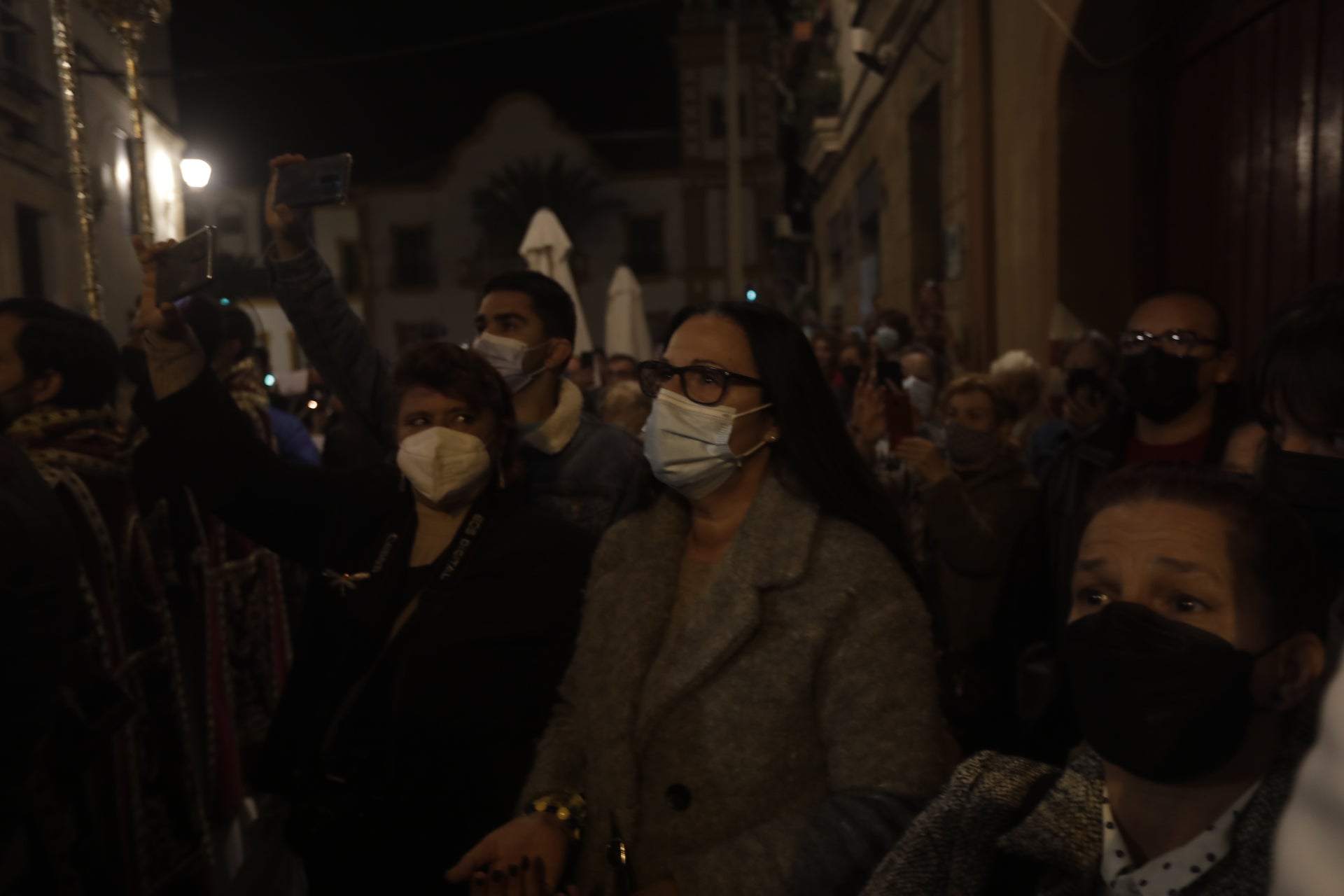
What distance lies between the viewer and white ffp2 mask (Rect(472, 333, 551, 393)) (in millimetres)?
3723

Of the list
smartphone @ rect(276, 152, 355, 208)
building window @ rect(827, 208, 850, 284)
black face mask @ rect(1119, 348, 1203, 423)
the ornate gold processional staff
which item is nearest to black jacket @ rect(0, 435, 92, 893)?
smartphone @ rect(276, 152, 355, 208)

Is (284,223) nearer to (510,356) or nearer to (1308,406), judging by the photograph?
(510,356)

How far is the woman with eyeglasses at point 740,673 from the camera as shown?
2014mm

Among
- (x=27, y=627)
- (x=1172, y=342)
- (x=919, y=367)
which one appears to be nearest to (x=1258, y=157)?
(x=919, y=367)

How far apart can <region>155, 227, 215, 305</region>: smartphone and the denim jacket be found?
0.53 m

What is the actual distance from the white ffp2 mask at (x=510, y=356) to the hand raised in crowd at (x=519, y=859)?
1.78m

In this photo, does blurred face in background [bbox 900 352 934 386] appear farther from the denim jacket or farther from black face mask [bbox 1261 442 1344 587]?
black face mask [bbox 1261 442 1344 587]

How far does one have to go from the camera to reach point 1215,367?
11.1 feet

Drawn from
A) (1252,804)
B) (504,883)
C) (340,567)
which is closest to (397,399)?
(340,567)

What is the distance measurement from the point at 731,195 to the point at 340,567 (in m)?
12.6

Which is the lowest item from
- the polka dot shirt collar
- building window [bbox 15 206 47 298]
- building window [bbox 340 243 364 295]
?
the polka dot shirt collar

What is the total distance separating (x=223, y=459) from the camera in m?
2.90

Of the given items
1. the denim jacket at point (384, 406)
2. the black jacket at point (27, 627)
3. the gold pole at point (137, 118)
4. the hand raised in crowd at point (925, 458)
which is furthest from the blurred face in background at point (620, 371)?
the black jacket at point (27, 627)

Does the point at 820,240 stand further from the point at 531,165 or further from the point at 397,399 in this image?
the point at 531,165
